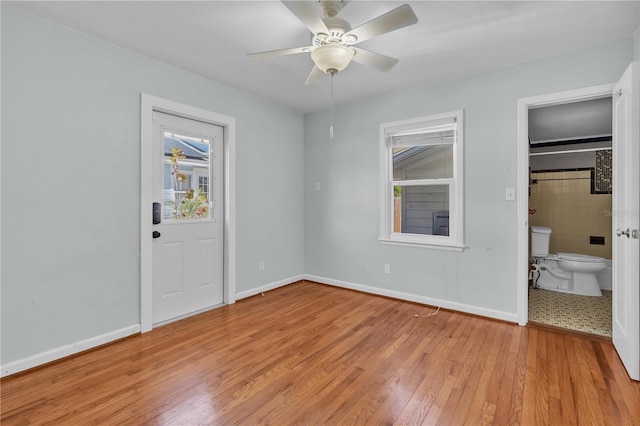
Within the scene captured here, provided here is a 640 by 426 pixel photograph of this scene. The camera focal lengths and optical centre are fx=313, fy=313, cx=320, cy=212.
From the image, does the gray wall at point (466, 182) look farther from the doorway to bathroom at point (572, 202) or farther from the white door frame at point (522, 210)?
the doorway to bathroom at point (572, 202)

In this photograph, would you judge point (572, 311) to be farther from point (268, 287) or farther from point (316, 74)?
point (316, 74)

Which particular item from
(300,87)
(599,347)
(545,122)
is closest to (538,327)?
(599,347)

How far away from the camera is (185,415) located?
1730 mm

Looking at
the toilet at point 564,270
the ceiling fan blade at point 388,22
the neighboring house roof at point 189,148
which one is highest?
the ceiling fan blade at point 388,22

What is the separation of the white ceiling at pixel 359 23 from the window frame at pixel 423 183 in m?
0.53

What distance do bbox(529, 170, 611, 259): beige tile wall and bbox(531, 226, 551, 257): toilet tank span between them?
28.9 inches

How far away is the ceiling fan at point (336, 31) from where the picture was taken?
1.76m

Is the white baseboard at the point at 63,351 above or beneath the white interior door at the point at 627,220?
beneath

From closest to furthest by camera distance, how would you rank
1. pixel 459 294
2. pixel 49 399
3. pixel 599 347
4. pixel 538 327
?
1. pixel 49 399
2. pixel 599 347
3. pixel 538 327
4. pixel 459 294

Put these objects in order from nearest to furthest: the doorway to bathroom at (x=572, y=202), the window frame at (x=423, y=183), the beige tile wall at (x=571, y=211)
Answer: the window frame at (x=423, y=183)
the doorway to bathroom at (x=572, y=202)
the beige tile wall at (x=571, y=211)

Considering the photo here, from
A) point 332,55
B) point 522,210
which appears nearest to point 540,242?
point 522,210

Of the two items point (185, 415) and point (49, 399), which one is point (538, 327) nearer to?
point (185, 415)

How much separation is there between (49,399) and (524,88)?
14.4 feet

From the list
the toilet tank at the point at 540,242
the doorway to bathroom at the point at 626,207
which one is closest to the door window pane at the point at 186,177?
the doorway to bathroom at the point at 626,207
